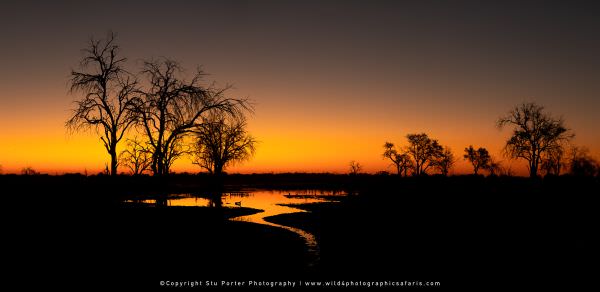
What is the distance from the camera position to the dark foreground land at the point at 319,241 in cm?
1449

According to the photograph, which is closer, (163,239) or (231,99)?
(163,239)

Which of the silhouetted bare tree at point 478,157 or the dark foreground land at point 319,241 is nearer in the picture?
the dark foreground land at point 319,241

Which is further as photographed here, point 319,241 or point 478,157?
point 478,157

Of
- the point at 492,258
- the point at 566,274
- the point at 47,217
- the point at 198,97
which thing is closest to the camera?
the point at 566,274

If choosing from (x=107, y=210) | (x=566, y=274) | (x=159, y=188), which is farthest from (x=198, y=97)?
(x=566, y=274)

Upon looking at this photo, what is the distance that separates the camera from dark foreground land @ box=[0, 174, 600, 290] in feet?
47.5

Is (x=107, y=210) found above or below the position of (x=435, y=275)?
above

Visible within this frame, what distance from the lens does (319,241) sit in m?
21.9

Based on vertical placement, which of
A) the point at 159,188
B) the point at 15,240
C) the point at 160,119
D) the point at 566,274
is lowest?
the point at 566,274

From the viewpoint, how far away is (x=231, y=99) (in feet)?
106

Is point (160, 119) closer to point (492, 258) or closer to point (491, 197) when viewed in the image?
point (492, 258)

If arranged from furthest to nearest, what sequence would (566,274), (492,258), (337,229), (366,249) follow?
(337,229) → (366,249) → (492,258) → (566,274)

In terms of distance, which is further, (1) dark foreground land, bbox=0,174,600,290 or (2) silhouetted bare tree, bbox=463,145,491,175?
(2) silhouetted bare tree, bbox=463,145,491,175

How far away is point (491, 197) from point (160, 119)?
2739 cm
